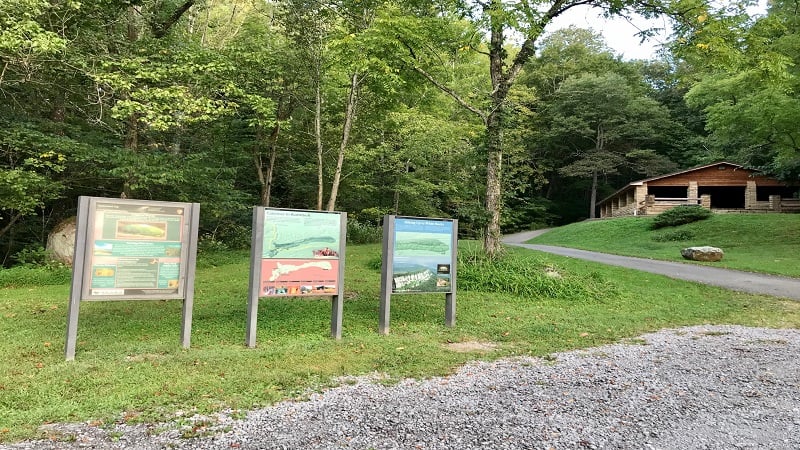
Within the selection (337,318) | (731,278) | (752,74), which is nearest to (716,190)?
(752,74)

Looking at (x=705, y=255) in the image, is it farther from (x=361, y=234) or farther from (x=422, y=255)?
(x=422, y=255)

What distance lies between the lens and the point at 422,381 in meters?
4.16

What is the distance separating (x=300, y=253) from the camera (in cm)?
561

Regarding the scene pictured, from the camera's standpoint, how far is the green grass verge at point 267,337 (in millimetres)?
3588

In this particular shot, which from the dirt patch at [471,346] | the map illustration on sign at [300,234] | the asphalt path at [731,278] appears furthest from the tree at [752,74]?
the map illustration on sign at [300,234]

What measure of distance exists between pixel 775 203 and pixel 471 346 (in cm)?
3205

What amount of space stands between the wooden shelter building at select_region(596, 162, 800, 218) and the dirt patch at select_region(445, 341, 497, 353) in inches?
1125

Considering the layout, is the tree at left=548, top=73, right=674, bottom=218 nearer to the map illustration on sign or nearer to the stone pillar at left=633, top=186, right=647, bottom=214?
the stone pillar at left=633, top=186, right=647, bottom=214

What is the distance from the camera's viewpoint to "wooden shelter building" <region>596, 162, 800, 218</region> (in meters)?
29.1

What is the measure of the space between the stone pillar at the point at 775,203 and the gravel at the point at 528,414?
30183mm

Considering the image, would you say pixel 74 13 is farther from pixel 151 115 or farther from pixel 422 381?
pixel 422 381

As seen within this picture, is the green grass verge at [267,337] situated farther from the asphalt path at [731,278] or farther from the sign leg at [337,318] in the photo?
the asphalt path at [731,278]

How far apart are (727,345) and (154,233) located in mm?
6874

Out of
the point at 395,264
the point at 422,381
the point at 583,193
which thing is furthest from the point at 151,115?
the point at 583,193
